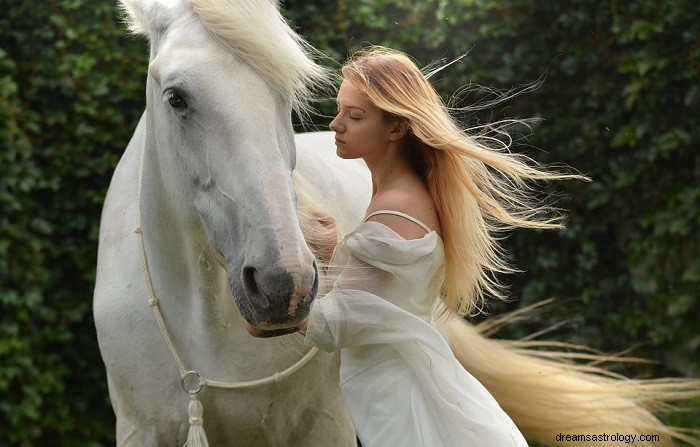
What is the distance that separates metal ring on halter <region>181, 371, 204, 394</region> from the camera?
2.46 metres

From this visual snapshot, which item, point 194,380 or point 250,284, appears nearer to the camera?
point 250,284

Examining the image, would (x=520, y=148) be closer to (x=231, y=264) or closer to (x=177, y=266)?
(x=177, y=266)

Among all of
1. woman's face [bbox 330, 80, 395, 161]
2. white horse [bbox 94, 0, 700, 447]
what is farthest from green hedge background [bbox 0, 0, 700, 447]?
woman's face [bbox 330, 80, 395, 161]

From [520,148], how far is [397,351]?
9.09 feet

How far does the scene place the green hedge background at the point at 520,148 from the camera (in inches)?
169

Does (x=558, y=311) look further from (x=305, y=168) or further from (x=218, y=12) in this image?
(x=218, y=12)

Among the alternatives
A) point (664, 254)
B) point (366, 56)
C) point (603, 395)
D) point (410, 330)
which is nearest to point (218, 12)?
point (366, 56)

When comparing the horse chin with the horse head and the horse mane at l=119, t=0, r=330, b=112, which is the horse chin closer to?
the horse head

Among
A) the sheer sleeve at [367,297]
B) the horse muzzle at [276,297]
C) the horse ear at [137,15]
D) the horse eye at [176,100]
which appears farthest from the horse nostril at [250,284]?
the horse ear at [137,15]

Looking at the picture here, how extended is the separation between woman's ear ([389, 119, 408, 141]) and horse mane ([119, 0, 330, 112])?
212 mm

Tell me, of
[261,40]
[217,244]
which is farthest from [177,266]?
[261,40]

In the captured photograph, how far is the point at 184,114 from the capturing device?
2.04m

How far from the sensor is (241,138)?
1.93 m

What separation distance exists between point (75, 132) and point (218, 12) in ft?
8.59
